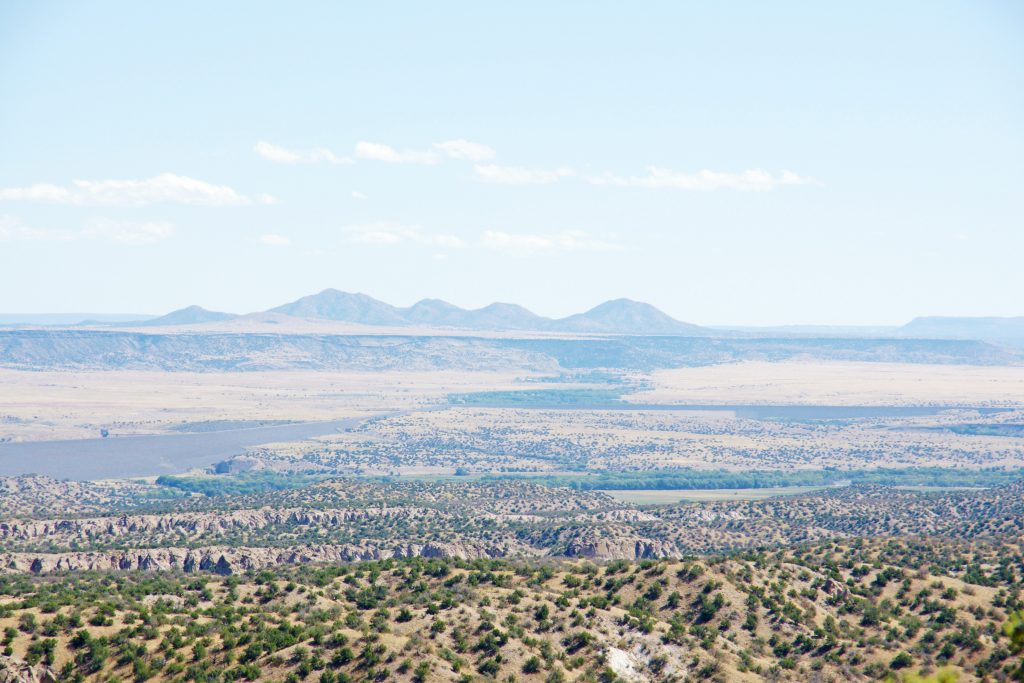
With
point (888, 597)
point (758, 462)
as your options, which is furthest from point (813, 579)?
point (758, 462)

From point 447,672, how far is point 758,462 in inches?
5962

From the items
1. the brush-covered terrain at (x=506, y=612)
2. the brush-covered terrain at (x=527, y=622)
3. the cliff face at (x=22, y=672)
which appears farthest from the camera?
the brush-covered terrain at (x=506, y=612)

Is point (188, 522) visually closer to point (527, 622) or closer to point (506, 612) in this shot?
point (506, 612)

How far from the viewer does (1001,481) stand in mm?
157625

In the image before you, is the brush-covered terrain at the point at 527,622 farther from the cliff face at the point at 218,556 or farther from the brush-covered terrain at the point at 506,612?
the cliff face at the point at 218,556

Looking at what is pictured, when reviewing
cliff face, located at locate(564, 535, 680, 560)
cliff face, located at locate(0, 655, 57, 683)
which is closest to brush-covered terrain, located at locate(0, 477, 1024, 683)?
cliff face, located at locate(0, 655, 57, 683)

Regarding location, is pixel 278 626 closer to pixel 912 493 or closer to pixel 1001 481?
pixel 912 493

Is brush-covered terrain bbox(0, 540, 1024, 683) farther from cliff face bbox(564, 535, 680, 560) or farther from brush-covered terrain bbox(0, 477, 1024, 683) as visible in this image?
cliff face bbox(564, 535, 680, 560)

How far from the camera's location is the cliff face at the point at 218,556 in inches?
2749

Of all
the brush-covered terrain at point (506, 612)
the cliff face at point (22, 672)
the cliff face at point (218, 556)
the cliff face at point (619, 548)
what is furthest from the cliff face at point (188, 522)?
the cliff face at point (22, 672)

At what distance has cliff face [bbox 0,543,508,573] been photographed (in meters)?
69.8

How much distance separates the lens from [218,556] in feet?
247

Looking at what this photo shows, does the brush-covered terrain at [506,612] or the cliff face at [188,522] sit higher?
the brush-covered terrain at [506,612]

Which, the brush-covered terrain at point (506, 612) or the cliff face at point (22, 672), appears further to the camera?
the brush-covered terrain at point (506, 612)
